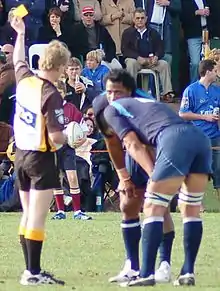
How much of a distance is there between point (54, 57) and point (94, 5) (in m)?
11.4

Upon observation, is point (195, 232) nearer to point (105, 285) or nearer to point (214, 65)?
point (105, 285)

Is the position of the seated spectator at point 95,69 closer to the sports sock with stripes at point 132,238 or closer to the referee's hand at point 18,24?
the referee's hand at point 18,24

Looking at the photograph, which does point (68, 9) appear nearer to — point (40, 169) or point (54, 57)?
point (54, 57)

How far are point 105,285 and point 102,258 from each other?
1.95 m

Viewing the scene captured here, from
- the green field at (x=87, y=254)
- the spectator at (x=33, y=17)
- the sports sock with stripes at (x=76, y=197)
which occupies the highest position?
the spectator at (x=33, y=17)

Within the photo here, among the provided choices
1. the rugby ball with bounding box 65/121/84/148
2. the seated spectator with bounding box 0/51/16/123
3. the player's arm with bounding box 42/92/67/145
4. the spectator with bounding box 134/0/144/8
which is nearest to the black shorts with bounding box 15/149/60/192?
the player's arm with bounding box 42/92/67/145

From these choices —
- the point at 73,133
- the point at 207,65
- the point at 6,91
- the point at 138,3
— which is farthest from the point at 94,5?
the point at 73,133

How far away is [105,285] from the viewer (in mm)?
9523

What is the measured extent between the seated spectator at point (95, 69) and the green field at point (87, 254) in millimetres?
4025

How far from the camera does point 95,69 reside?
63.3ft

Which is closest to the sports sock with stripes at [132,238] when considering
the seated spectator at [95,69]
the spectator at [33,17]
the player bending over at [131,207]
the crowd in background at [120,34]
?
the player bending over at [131,207]

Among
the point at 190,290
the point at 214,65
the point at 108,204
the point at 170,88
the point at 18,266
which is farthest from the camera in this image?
the point at 170,88

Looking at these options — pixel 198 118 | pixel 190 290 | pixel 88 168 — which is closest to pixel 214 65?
pixel 198 118

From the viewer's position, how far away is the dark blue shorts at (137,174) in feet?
32.7
